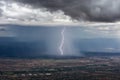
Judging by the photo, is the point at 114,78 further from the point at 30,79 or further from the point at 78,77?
the point at 30,79

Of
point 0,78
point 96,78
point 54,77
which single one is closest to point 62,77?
point 54,77

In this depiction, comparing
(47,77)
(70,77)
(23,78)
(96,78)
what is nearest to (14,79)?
(23,78)

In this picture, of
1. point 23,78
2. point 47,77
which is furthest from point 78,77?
point 23,78

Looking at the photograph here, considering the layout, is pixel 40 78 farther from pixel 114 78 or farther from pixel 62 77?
pixel 114 78

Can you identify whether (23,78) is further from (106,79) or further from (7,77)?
(106,79)

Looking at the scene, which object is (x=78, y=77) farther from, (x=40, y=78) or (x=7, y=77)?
(x=7, y=77)
